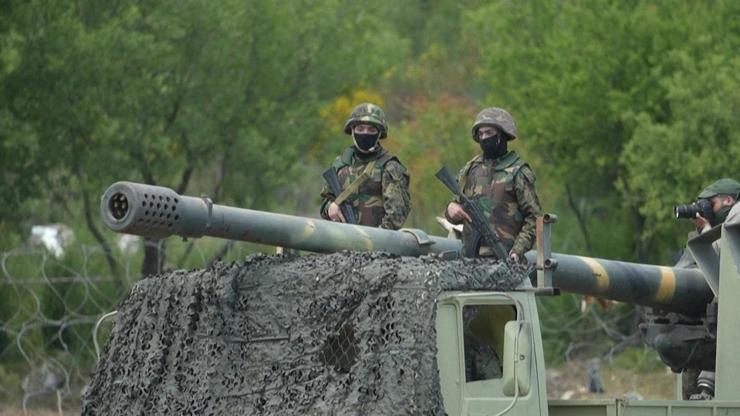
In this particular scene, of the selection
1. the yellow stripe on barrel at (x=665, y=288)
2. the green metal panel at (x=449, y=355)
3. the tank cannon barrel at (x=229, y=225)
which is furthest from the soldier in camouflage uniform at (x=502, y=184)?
the green metal panel at (x=449, y=355)

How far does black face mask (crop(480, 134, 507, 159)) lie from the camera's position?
1143 centimetres

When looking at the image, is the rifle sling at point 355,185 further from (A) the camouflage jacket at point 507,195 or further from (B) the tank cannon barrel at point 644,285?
(B) the tank cannon barrel at point 644,285

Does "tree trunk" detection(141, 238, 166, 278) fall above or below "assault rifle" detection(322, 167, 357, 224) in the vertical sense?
above

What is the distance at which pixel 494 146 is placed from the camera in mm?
11453

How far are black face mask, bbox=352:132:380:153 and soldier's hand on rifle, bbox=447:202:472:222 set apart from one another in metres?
1.20

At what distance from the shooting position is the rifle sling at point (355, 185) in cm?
1177

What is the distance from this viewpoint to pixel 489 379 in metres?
9.41

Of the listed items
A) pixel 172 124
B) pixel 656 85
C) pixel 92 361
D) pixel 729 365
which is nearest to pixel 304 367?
pixel 729 365

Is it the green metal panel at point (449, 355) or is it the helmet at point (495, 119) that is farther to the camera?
the helmet at point (495, 119)

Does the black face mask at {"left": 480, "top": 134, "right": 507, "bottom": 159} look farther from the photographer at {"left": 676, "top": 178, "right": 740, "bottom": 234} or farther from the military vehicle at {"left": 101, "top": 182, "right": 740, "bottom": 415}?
the photographer at {"left": 676, "top": 178, "right": 740, "bottom": 234}

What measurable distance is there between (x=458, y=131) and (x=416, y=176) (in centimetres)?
172

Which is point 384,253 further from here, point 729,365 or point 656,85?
point 656,85

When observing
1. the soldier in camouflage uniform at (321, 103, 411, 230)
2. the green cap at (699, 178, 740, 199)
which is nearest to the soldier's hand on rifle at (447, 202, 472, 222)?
the soldier in camouflage uniform at (321, 103, 411, 230)

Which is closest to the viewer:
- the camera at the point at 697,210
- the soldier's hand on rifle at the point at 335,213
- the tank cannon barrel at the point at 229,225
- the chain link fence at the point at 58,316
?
the tank cannon barrel at the point at 229,225
